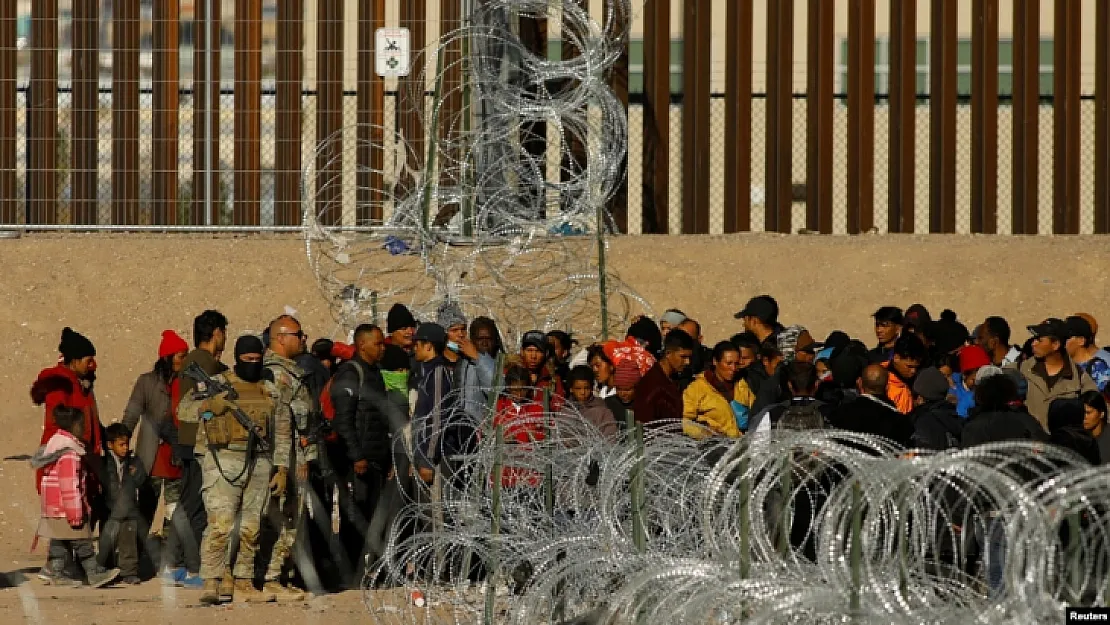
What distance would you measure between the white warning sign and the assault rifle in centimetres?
748

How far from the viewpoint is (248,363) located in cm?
897

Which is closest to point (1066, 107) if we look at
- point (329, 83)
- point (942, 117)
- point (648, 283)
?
point (942, 117)

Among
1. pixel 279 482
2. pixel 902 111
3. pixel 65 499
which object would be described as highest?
pixel 902 111

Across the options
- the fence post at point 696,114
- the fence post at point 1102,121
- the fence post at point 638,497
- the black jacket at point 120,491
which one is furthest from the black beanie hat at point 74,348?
the fence post at point 1102,121

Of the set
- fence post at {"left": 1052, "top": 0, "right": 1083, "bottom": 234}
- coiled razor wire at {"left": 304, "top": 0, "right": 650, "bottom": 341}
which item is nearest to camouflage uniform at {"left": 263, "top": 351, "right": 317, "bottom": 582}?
coiled razor wire at {"left": 304, "top": 0, "right": 650, "bottom": 341}

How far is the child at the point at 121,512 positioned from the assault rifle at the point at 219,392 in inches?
36.8

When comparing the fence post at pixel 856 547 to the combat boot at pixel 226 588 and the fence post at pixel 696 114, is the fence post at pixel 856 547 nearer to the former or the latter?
the combat boot at pixel 226 588

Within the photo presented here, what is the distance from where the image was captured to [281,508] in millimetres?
9227

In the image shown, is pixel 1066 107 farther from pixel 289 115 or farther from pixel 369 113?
pixel 289 115

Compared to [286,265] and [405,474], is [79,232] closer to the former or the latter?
[286,265]

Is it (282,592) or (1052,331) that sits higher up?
(1052,331)

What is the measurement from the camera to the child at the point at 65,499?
948 centimetres

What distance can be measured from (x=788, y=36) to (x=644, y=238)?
2.51 metres

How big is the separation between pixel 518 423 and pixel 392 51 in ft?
29.9
